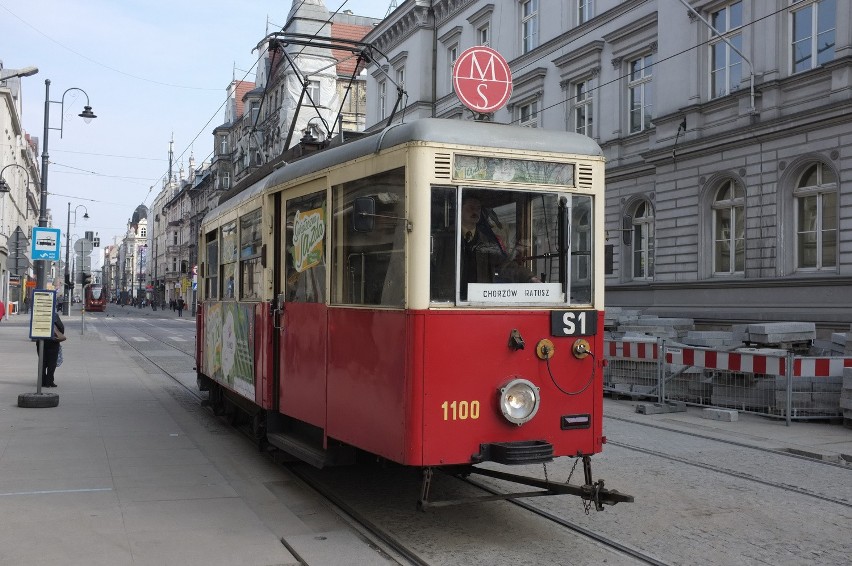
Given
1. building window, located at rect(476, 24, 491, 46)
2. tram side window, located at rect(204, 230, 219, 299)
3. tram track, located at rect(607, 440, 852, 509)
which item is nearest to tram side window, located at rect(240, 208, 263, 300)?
tram side window, located at rect(204, 230, 219, 299)

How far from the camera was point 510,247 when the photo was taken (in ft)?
19.6

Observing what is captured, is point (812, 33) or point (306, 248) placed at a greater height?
point (812, 33)

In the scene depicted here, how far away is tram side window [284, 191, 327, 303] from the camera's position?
6916mm

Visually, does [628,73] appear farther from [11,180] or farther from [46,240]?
[11,180]

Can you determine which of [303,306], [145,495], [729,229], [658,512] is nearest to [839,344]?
[729,229]

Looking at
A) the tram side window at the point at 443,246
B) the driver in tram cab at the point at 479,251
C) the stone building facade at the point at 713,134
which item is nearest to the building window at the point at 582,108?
the stone building facade at the point at 713,134

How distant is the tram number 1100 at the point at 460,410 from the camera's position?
5.66m

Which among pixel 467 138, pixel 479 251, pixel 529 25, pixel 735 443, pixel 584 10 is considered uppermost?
pixel 529 25

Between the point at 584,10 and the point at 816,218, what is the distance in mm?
12141

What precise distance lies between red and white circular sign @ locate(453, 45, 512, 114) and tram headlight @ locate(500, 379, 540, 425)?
8.32 ft

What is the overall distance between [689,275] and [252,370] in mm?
17141

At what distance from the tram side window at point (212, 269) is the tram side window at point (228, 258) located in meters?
0.38

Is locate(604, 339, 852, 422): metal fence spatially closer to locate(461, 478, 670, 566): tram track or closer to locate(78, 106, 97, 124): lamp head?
locate(461, 478, 670, 566): tram track

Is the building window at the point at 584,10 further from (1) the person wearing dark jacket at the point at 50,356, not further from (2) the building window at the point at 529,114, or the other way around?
(1) the person wearing dark jacket at the point at 50,356
